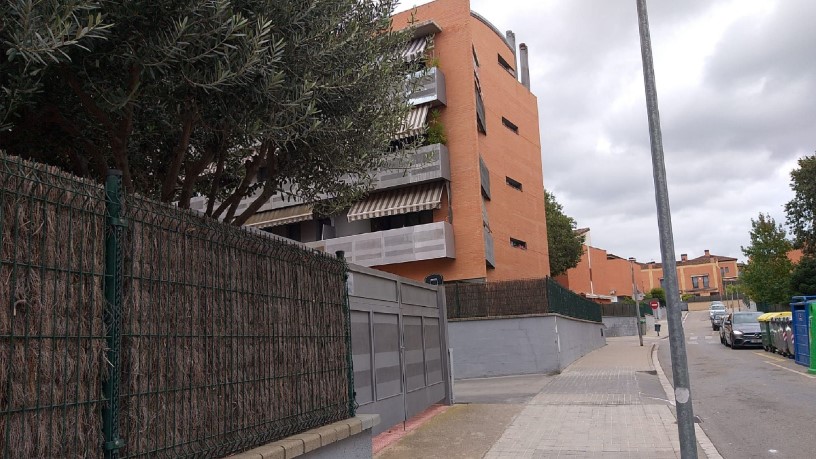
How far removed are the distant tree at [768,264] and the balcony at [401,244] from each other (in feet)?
115

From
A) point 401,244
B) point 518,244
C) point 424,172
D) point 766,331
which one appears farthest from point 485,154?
point 766,331

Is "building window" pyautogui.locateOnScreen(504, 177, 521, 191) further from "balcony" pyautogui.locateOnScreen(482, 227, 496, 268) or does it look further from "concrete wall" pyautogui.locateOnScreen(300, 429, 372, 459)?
"concrete wall" pyautogui.locateOnScreen(300, 429, 372, 459)

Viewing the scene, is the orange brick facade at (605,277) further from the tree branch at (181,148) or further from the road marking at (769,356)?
the tree branch at (181,148)

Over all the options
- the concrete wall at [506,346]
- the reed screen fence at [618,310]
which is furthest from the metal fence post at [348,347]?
the reed screen fence at [618,310]

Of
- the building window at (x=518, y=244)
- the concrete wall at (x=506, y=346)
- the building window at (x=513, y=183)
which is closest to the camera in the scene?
the concrete wall at (x=506, y=346)

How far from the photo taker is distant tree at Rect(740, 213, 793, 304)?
4984 centimetres

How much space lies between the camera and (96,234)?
12.4 feet

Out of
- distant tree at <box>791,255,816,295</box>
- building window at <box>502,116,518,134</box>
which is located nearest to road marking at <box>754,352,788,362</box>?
building window at <box>502,116,518,134</box>

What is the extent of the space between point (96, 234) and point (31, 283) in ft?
1.91

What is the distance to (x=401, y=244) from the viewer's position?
87.2ft

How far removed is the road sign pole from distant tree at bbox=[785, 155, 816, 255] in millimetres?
46364

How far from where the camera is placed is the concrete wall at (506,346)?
801 inches

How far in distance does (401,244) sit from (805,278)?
34.5 meters

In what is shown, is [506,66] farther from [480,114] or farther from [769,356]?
[769,356]
